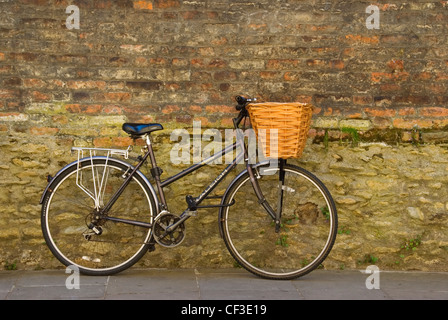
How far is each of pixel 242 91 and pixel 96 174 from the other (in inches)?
53.3

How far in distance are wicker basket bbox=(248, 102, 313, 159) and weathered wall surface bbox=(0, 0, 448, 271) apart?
627 millimetres

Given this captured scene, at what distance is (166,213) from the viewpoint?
4.62 meters

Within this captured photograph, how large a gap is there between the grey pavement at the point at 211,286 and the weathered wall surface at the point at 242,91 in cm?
22

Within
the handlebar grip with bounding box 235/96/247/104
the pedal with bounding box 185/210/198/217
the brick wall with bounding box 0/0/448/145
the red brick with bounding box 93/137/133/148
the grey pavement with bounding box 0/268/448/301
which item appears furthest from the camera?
the red brick with bounding box 93/137/133/148

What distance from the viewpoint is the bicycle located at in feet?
15.4

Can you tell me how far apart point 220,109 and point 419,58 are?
1696 mm

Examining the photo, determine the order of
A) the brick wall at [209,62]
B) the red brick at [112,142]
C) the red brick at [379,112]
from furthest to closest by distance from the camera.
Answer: the red brick at [379,112]
the red brick at [112,142]
the brick wall at [209,62]

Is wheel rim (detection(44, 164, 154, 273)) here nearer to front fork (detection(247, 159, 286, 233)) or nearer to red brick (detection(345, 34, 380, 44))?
front fork (detection(247, 159, 286, 233))

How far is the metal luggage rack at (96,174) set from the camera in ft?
15.4

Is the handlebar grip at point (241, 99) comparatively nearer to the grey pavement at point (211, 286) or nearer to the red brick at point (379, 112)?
the red brick at point (379, 112)

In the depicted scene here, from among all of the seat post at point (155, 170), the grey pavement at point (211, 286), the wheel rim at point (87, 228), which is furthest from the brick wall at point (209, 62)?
the grey pavement at point (211, 286)

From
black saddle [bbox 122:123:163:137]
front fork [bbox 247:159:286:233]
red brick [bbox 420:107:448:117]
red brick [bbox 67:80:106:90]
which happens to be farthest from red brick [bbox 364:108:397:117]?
red brick [bbox 67:80:106:90]
